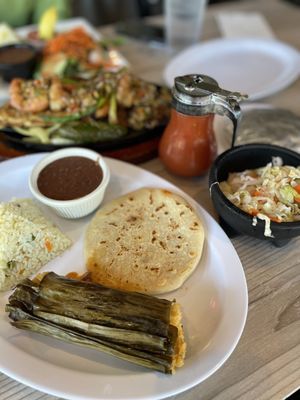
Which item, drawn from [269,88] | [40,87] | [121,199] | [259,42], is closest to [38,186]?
[121,199]

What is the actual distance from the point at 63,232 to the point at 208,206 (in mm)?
607

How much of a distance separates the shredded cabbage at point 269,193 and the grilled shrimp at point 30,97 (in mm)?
953

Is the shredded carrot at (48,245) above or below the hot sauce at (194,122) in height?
below

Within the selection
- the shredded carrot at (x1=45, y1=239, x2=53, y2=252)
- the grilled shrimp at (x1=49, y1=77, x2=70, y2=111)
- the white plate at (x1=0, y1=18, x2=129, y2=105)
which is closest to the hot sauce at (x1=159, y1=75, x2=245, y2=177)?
the grilled shrimp at (x1=49, y1=77, x2=70, y2=111)

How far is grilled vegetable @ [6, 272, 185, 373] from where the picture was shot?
111 cm

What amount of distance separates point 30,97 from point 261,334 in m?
1.45

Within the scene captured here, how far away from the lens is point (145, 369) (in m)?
1.13

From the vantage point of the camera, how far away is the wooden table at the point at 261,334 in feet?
3.76

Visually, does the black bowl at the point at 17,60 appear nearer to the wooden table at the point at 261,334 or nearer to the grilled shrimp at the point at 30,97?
the grilled shrimp at the point at 30,97

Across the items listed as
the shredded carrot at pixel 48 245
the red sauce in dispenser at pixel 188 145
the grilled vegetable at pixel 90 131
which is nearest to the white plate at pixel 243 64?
the grilled vegetable at pixel 90 131

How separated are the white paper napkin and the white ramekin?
1.77 m

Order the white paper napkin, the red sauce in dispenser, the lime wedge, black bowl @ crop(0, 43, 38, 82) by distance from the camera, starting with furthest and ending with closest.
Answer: the white paper napkin, the lime wedge, black bowl @ crop(0, 43, 38, 82), the red sauce in dispenser

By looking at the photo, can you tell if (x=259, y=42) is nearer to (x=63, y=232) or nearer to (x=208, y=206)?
(x=208, y=206)

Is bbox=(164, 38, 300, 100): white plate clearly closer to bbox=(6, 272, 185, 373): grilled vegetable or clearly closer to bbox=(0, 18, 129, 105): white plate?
bbox=(0, 18, 129, 105): white plate
